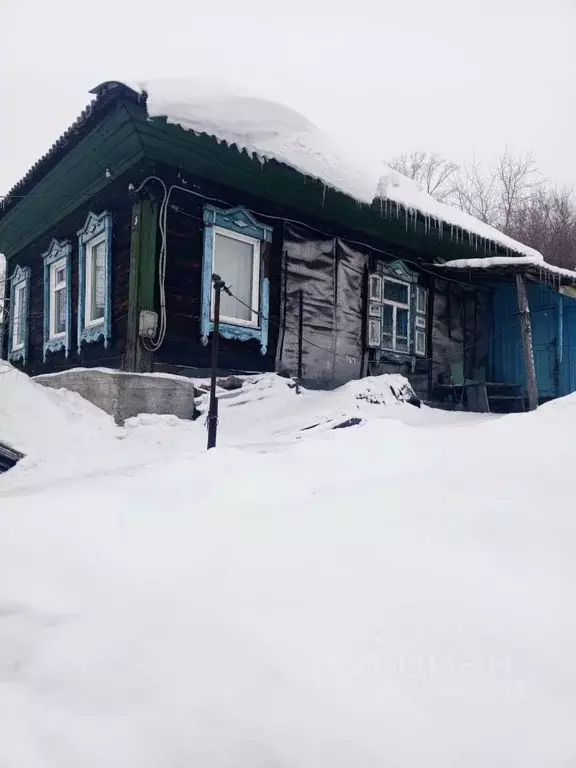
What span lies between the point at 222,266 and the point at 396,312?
12.1ft

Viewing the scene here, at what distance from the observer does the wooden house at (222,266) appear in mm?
6512

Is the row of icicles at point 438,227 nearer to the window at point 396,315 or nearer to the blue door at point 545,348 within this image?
the window at point 396,315

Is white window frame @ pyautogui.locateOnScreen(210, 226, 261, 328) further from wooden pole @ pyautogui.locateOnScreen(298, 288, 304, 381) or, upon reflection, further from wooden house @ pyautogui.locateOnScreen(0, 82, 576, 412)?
wooden pole @ pyautogui.locateOnScreen(298, 288, 304, 381)

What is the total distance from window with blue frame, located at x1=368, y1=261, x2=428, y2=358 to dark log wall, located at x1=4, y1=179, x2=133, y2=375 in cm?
414

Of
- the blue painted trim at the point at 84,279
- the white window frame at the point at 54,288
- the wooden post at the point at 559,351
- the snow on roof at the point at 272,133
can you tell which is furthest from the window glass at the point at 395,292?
the white window frame at the point at 54,288

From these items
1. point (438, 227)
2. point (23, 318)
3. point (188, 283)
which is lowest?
point (23, 318)

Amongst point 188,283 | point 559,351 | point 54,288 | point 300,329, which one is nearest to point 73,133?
point 188,283

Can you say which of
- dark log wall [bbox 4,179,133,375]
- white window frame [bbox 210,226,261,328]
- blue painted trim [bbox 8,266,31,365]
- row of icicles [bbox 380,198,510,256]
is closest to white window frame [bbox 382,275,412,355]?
row of icicles [bbox 380,198,510,256]

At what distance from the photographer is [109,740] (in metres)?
1.33

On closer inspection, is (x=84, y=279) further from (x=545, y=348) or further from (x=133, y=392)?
(x=545, y=348)

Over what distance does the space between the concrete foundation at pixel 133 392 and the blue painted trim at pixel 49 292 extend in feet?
6.24

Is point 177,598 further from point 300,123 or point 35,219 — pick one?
point 35,219

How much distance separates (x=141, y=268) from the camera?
6.49 meters

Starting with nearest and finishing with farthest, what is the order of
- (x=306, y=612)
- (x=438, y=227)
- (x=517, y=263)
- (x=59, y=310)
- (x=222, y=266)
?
(x=306, y=612) → (x=222, y=266) → (x=517, y=263) → (x=438, y=227) → (x=59, y=310)
